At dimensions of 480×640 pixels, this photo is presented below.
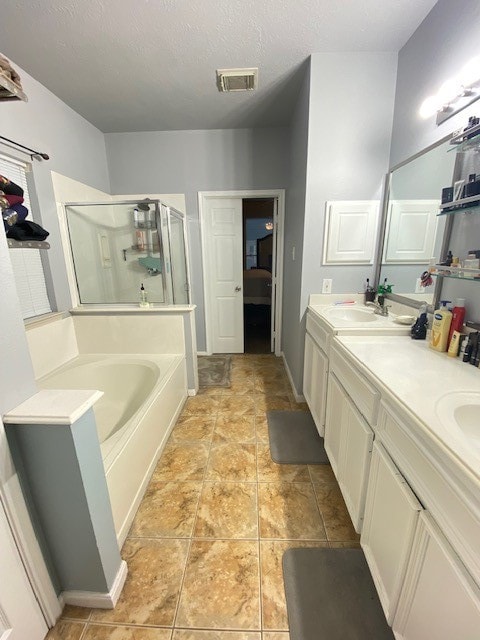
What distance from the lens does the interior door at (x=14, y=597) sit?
78 cm

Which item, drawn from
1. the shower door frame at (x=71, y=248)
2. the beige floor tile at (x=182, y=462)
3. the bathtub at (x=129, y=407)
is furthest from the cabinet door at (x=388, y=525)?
the shower door frame at (x=71, y=248)

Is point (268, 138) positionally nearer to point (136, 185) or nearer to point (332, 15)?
point (332, 15)

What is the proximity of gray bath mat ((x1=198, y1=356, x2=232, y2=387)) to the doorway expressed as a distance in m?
0.48

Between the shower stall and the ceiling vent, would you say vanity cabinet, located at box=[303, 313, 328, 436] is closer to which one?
the shower stall

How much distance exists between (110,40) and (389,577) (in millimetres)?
3037

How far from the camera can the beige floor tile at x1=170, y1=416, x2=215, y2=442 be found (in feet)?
6.37

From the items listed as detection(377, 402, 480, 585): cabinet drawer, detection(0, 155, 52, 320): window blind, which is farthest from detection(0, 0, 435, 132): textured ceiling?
detection(377, 402, 480, 585): cabinet drawer

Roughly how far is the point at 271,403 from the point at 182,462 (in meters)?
0.95

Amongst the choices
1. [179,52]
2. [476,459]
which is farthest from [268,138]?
[476,459]

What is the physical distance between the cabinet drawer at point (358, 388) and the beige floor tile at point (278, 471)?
0.71 meters

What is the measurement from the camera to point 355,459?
1.17 metres

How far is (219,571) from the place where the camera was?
3.70 ft

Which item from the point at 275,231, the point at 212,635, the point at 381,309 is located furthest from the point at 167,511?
the point at 275,231

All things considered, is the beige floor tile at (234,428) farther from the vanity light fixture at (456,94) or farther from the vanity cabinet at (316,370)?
the vanity light fixture at (456,94)
